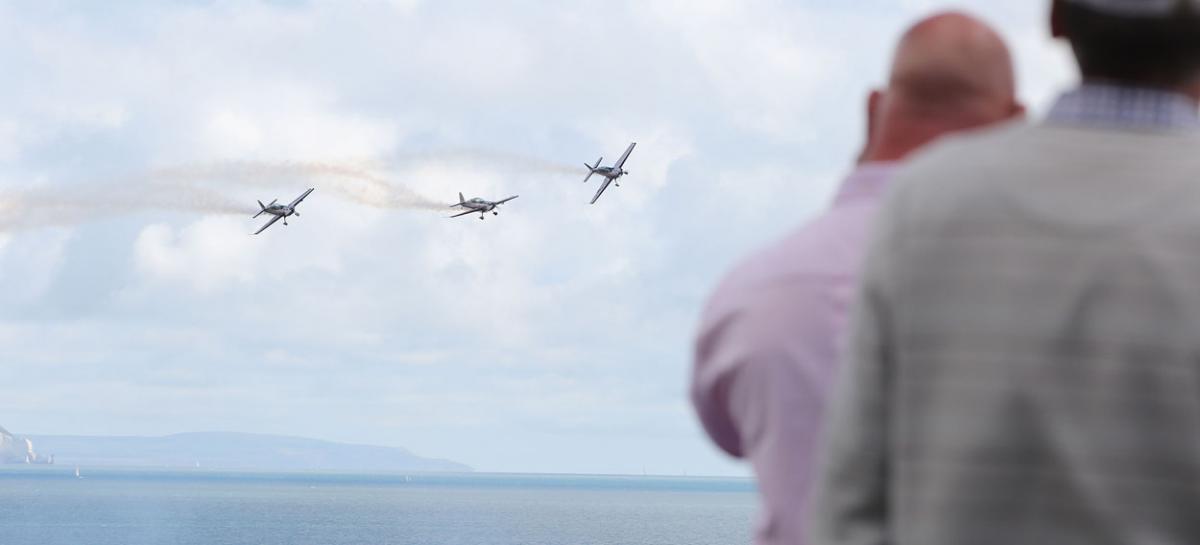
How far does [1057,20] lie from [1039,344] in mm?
1013

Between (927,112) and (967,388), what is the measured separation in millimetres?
1831

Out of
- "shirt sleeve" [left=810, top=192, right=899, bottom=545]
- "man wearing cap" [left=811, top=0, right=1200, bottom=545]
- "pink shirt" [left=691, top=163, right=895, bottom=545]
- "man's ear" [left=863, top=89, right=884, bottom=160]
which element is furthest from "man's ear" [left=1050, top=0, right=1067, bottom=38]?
"man's ear" [left=863, top=89, right=884, bottom=160]

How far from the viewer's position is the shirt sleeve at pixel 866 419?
4133 millimetres

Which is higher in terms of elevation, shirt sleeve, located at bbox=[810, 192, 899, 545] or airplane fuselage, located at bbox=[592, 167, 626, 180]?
airplane fuselage, located at bbox=[592, 167, 626, 180]

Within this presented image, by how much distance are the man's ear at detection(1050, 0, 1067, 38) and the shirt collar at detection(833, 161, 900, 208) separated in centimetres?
120

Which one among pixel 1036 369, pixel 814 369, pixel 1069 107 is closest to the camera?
pixel 1036 369

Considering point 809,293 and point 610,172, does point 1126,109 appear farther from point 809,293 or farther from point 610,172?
point 610,172

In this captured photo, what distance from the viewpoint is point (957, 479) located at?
3.97 meters

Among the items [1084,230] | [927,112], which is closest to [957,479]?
[1084,230]

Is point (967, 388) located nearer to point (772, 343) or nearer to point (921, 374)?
point (921, 374)

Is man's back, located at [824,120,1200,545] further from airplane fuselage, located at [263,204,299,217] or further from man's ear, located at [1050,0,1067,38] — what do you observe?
airplane fuselage, located at [263,204,299,217]

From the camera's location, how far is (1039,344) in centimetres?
388

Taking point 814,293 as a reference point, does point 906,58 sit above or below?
above

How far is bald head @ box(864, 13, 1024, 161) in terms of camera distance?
543cm
